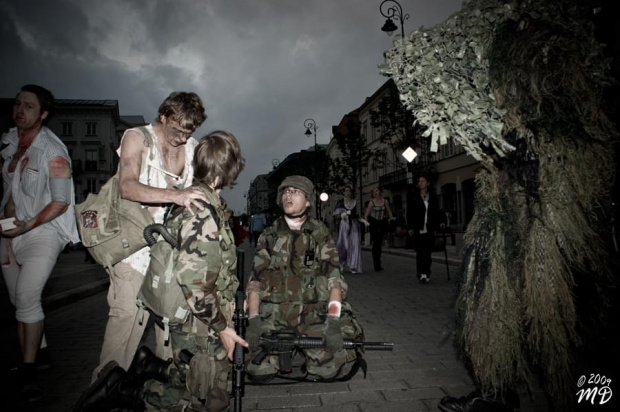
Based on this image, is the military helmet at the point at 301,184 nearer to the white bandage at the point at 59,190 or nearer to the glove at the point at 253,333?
the glove at the point at 253,333

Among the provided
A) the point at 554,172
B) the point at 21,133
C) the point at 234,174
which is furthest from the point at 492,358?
the point at 21,133

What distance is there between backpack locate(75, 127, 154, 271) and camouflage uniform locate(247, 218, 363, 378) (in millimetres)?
1158

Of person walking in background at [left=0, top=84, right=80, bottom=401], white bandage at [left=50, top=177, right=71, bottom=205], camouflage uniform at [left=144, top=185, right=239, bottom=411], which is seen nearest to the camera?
camouflage uniform at [left=144, top=185, right=239, bottom=411]

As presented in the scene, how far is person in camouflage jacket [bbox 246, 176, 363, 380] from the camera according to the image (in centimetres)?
325

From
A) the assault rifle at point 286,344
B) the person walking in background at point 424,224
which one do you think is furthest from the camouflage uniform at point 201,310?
the person walking in background at point 424,224

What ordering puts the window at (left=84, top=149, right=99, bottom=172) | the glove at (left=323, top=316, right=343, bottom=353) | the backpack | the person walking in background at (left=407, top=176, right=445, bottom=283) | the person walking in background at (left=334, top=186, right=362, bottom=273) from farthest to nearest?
the window at (left=84, top=149, right=99, bottom=172) < the person walking in background at (left=334, top=186, right=362, bottom=273) < the person walking in background at (left=407, top=176, right=445, bottom=283) < the glove at (left=323, top=316, right=343, bottom=353) < the backpack

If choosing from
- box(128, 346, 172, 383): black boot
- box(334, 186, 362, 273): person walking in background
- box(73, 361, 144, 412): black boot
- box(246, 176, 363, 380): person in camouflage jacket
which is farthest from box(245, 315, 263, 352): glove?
box(334, 186, 362, 273): person walking in background

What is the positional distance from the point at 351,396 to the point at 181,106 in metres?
2.46

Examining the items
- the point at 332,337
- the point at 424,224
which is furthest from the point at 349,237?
the point at 332,337

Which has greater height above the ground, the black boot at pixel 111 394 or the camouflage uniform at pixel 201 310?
the camouflage uniform at pixel 201 310

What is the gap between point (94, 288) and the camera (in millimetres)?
7648

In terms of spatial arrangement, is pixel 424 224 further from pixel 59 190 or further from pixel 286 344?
pixel 59 190

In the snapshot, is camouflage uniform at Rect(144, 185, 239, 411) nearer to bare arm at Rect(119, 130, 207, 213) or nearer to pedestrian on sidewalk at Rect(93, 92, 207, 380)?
bare arm at Rect(119, 130, 207, 213)

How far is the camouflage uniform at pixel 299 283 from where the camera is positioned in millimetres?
3305
